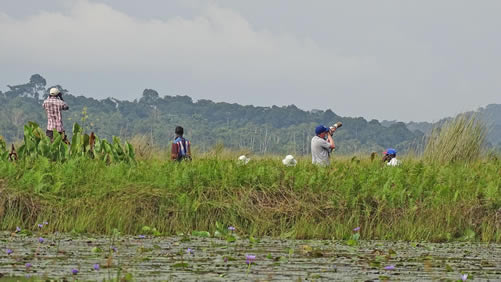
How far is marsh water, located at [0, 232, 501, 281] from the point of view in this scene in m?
6.25

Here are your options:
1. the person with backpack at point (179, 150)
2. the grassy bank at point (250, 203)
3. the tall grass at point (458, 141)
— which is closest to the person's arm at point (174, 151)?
the person with backpack at point (179, 150)

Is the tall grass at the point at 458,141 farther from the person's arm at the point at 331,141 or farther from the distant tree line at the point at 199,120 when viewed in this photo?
the distant tree line at the point at 199,120

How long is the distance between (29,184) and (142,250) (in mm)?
3524

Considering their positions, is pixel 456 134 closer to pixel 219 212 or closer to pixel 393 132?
pixel 219 212

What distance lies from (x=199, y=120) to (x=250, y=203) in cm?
13419

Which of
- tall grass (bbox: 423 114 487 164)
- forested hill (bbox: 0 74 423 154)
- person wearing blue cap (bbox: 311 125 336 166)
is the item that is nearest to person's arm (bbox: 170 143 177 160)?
person wearing blue cap (bbox: 311 125 336 166)

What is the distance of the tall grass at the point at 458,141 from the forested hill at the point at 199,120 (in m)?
92.5

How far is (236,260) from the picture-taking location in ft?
23.3

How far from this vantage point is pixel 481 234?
33.6 ft

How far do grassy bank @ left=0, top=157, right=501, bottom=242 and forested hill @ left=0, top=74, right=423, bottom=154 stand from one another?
331 ft

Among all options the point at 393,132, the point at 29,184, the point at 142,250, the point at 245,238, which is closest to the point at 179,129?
the point at 29,184

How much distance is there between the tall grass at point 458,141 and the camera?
18.6 meters

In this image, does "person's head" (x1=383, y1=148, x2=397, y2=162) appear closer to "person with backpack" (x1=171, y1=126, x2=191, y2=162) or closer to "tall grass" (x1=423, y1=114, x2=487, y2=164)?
"tall grass" (x1=423, y1=114, x2=487, y2=164)

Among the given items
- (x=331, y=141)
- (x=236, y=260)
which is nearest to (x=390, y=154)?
(x=331, y=141)
